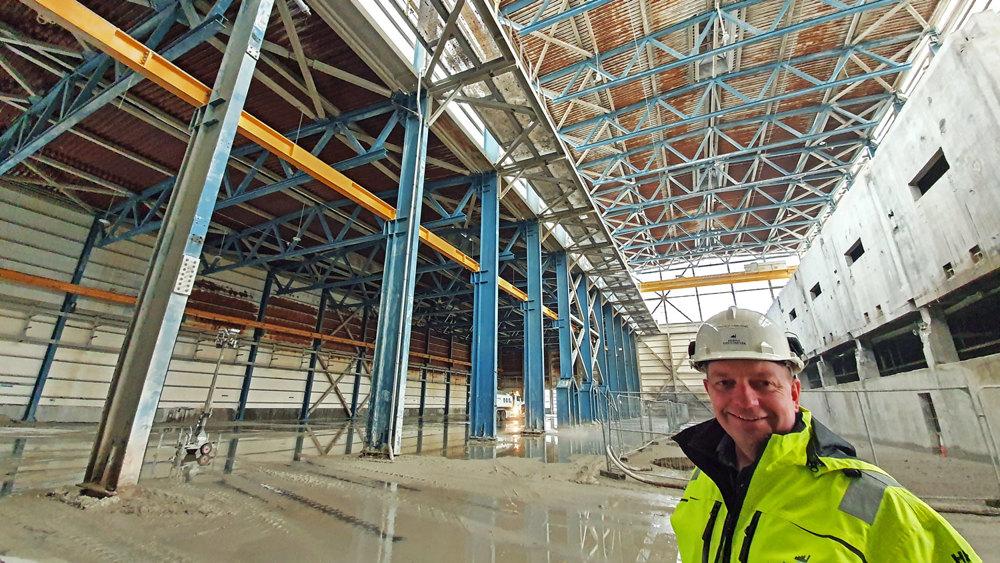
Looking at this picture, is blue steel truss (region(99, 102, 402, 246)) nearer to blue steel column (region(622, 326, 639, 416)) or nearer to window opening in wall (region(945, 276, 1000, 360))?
window opening in wall (region(945, 276, 1000, 360))

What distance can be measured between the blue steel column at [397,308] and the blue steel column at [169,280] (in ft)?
10.3

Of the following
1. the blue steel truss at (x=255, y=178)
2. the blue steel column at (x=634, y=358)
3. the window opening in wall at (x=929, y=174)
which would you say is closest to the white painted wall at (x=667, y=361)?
the blue steel column at (x=634, y=358)

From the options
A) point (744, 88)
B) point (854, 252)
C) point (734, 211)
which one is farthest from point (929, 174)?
point (734, 211)

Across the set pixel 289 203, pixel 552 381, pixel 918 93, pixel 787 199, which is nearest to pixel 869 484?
pixel 918 93

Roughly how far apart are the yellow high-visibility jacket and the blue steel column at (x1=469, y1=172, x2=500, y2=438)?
8.68m

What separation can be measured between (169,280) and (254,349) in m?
13.8

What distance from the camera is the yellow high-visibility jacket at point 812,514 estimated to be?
871 millimetres

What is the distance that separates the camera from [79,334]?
11.6 meters

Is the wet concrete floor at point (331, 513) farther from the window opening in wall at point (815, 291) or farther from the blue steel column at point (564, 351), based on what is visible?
the window opening in wall at point (815, 291)

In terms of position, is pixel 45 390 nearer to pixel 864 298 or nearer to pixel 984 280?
pixel 984 280

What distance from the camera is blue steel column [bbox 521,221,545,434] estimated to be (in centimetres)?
1183

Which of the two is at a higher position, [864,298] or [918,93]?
[918,93]

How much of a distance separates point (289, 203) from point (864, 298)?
18517 millimetres

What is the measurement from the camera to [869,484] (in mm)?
962
